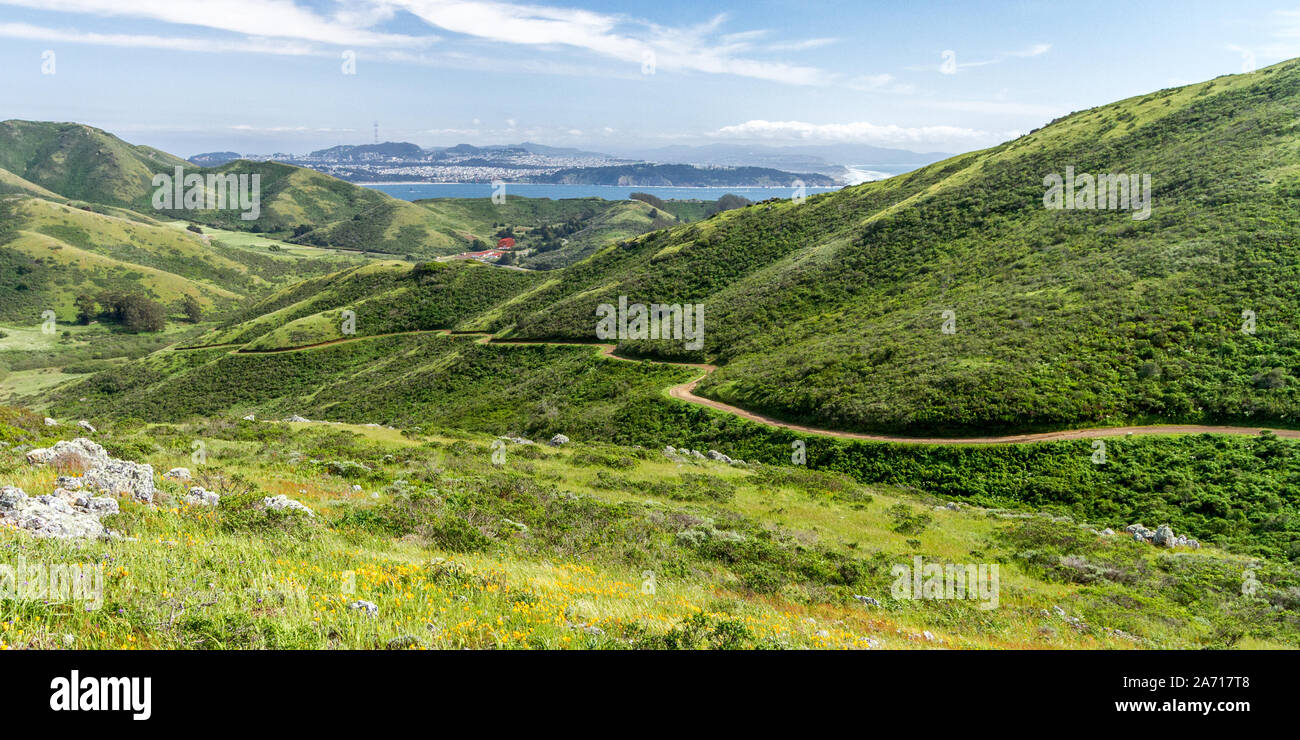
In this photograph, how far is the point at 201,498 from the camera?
42.7ft

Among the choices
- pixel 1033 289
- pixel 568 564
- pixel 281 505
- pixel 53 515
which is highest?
pixel 1033 289

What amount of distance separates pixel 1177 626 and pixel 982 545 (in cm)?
688

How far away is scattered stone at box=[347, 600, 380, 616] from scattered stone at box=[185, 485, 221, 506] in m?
8.56

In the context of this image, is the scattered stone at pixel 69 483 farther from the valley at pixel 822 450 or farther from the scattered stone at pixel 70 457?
the scattered stone at pixel 70 457

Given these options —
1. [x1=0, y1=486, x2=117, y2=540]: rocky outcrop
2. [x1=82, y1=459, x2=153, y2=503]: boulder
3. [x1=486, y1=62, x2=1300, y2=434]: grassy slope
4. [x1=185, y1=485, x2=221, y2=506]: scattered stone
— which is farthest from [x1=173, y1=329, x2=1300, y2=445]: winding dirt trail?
[x1=0, y1=486, x2=117, y2=540]: rocky outcrop

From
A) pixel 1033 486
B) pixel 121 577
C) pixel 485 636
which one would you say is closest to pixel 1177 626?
pixel 1033 486

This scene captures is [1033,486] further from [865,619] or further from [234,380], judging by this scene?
[234,380]

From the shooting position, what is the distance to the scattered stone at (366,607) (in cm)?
668

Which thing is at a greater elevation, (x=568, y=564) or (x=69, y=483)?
(x=69, y=483)

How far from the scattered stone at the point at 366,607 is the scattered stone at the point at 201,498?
28.1 feet

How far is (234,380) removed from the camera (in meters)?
86.7

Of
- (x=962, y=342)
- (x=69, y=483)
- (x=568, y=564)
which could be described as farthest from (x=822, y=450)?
(x=69, y=483)

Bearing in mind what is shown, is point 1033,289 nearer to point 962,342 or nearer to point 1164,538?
point 962,342

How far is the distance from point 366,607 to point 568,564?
A: 5808mm
